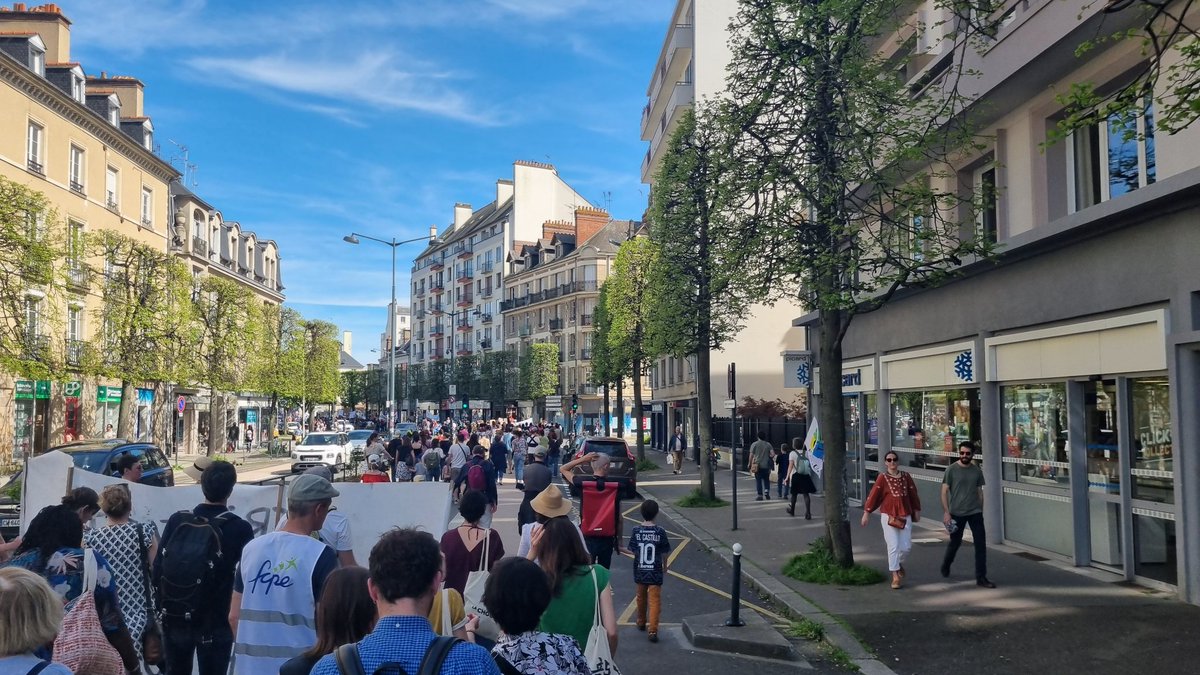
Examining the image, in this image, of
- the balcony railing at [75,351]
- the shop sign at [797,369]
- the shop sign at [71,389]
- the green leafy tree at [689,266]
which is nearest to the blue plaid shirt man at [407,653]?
the green leafy tree at [689,266]

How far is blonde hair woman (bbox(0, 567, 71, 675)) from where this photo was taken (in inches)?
114

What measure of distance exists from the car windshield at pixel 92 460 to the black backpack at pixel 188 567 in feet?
39.1

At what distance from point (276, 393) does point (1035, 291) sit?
4279 centimetres

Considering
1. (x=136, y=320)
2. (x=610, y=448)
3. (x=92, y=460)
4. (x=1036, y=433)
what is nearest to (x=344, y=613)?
(x=1036, y=433)

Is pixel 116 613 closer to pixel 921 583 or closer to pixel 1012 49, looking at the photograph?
pixel 921 583

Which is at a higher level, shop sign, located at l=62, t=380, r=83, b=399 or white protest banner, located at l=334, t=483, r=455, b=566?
shop sign, located at l=62, t=380, r=83, b=399

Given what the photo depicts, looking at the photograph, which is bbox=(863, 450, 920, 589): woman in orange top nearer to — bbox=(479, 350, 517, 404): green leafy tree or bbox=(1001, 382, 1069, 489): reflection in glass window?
bbox=(1001, 382, 1069, 489): reflection in glass window

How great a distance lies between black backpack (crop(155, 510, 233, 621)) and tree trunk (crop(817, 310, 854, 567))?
27.3 feet

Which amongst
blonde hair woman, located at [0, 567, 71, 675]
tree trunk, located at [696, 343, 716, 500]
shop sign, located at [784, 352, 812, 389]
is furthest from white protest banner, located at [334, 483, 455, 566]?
tree trunk, located at [696, 343, 716, 500]

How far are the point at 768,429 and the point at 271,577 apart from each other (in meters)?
27.4

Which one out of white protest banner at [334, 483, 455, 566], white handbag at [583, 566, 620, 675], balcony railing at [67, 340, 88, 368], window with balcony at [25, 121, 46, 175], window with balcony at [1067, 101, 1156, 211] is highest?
window with balcony at [25, 121, 46, 175]

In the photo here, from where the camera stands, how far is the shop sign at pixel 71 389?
31.8m

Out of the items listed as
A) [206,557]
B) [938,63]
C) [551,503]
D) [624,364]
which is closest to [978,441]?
[938,63]

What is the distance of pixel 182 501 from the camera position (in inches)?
293
